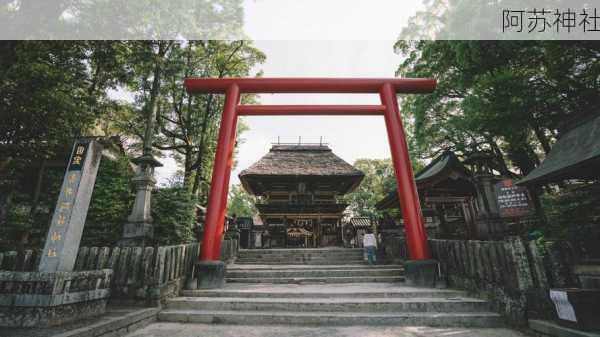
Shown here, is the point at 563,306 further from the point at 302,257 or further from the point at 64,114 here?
the point at 64,114

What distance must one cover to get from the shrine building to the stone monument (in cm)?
994

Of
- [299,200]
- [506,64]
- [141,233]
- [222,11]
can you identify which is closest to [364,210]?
[299,200]

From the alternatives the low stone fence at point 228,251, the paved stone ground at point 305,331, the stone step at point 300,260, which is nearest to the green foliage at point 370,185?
the stone step at point 300,260

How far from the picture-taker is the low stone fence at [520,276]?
11.1 feet

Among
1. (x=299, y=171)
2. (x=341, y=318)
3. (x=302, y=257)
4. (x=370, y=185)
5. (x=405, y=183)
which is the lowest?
(x=341, y=318)

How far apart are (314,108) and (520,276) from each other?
5330 millimetres

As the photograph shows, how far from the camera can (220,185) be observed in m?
5.78

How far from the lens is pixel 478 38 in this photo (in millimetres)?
9375

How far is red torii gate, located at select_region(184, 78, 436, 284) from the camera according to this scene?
584cm

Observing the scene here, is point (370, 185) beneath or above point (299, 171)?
above

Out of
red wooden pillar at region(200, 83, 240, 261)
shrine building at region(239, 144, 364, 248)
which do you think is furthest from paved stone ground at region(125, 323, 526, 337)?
shrine building at region(239, 144, 364, 248)

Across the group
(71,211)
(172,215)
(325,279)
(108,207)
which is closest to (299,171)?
(172,215)

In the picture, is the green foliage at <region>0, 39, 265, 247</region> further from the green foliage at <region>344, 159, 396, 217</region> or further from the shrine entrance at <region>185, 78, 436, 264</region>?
the green foliage at <region>344, 159, 396, 217</region>

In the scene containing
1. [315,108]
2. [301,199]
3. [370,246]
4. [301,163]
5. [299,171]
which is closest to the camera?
[315,108]
